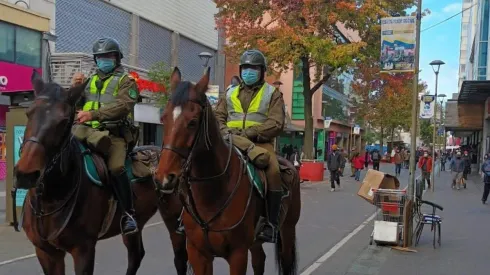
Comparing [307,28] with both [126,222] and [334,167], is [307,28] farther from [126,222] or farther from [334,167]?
[126,222]

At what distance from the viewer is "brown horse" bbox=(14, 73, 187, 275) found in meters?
4.07

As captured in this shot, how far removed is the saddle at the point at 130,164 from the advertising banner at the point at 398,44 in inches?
226

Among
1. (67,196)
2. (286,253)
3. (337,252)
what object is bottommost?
(337,252)

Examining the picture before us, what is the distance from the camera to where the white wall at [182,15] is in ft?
98.2

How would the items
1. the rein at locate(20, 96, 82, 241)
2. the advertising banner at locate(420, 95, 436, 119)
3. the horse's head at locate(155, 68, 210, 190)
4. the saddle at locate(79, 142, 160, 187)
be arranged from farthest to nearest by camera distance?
1. the advertising banner at locate(420, 95, 436, 119)
2. the saddle at locate(79, 142, 160, 187)
3. the rein at locate(20, 96, 82, 241)
4. the horse's head at locate(155, 68, 210, 190)

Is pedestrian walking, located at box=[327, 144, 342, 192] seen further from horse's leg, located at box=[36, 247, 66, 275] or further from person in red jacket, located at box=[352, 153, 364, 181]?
horse's leg, located at box=[36, 247, 66, 275]

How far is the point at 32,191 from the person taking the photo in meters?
4.56

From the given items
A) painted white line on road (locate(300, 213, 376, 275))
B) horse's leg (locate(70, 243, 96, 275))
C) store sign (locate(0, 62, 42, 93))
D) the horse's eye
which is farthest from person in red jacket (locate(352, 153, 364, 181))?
the horse's eye

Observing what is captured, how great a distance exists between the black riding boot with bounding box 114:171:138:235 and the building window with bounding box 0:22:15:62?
17495mm

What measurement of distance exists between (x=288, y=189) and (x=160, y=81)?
19.4 metres

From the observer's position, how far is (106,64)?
559 cm

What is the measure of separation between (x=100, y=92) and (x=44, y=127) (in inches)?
57.9

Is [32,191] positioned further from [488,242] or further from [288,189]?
[488,242]

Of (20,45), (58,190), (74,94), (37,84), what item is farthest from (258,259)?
(20,45)
